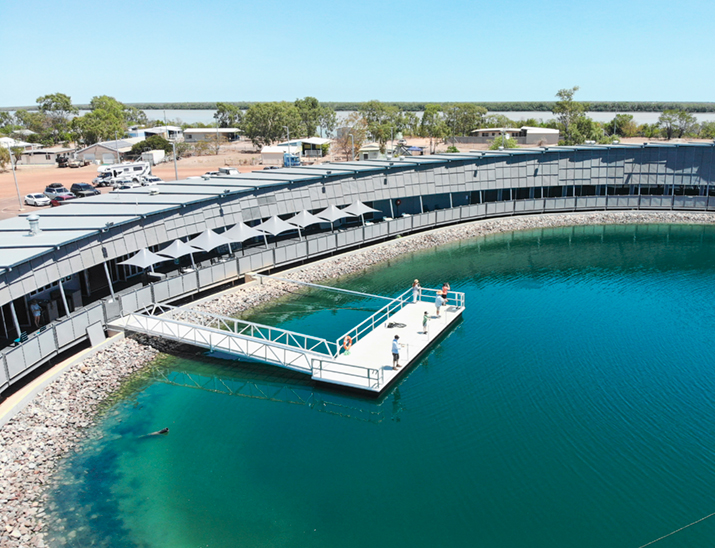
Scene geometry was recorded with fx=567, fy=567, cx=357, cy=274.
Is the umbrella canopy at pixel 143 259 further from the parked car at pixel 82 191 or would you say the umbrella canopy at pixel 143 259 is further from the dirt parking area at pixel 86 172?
the parked car at pixel 82 191

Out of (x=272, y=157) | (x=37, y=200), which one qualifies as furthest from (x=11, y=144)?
(x=37, y=200)

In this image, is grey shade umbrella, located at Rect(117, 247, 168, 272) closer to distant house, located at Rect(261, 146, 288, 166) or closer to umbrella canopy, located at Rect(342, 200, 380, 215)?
umbrella canopy, located at Rect(342, 200, 380, 215)

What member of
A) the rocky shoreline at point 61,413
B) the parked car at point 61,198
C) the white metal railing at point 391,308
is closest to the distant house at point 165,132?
the parked car at point 61,198

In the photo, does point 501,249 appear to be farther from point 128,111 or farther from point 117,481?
point 128,111

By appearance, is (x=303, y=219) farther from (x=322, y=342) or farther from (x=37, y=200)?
(x=37, y=200)

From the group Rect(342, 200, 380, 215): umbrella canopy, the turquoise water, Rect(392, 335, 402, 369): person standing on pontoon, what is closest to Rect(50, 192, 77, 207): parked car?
Rect(342, 200, 380, 215): umbrella canopy

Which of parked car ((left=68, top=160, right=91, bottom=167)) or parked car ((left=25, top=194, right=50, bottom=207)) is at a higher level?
parked car ((left=68, top=160, right=91, bottom=167))
